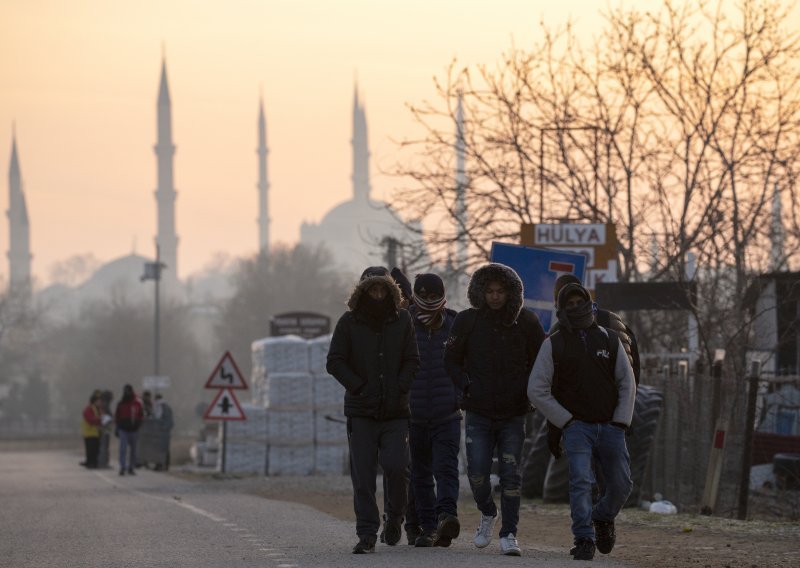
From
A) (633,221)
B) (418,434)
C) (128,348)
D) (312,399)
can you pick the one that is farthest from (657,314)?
(128,348)

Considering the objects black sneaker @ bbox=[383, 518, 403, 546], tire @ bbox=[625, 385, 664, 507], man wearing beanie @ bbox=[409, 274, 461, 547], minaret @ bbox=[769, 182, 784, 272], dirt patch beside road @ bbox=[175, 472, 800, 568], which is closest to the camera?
man wearing beanie @ bbox=[409, 274, 461, 547]

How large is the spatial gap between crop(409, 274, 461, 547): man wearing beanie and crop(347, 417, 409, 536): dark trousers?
0.78 feet

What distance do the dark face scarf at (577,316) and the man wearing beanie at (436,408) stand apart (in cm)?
109

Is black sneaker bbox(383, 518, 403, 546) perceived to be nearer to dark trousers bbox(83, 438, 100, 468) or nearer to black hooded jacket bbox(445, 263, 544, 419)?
black hooded jacket bbox(445, 263, 544, 419)

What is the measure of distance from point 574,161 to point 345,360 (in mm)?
15980

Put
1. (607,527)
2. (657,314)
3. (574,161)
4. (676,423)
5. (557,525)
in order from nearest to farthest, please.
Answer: (607,527) < (557,525) < (676,423) < (574,161) < (657,314)

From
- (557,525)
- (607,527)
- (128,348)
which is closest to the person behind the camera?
(607,527)

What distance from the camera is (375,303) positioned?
460 inches

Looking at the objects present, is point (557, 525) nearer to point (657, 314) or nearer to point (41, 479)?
point (657, 314)

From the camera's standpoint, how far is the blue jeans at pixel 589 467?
36.6 feet

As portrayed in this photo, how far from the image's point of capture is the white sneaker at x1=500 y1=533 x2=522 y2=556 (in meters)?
11.4

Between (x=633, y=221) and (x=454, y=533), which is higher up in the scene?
(x=633, y=221)

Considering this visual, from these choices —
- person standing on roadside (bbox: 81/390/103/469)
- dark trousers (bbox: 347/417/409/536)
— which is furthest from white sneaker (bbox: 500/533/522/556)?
person standing on roadside (bbox: 81/390/103/469)

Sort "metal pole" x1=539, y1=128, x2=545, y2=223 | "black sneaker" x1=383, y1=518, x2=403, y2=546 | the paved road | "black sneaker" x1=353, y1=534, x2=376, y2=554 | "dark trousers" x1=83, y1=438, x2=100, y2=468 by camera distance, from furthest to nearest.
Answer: "dark trousers" x1=83, y1=438, x2=100, y2=468
"metal pole" x1=539, y1=128, x2=545, y2=223
"black sneaker" x1=383, y1=518, x2=403, y2=546
"black sneaker" x1=353, y1=534, x2=376, y2=554
the paved road
